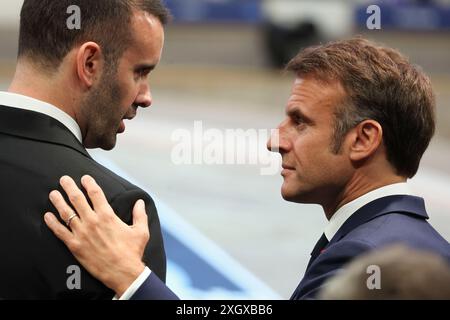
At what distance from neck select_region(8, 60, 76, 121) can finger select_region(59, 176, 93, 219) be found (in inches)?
9.4

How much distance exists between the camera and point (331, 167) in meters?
2.72

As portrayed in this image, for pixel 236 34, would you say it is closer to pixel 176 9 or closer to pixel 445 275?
pixel 176 9

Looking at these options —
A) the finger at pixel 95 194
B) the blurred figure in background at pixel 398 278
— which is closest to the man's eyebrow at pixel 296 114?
the finger at pixel 95 194

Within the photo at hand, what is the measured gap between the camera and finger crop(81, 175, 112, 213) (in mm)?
2158

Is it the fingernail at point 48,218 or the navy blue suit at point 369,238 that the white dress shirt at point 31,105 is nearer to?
the fingernail at point 48,218

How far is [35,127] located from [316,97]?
880 mm

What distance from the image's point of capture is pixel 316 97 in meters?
2.72

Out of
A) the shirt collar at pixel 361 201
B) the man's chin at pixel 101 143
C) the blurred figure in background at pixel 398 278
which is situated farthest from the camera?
the shirt collar at pixel 361 201

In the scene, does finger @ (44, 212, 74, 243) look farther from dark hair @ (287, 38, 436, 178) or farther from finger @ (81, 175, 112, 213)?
dark hair @ (287, 38, 436, 178)

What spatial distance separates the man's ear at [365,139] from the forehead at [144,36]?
0.66 meters

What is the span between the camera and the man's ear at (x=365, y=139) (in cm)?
264

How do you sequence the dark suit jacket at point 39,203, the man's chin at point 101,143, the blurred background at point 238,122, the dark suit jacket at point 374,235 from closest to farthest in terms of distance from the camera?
the dark suit jacket at point 39,203, the dark suit jacket at point 374,235, the man's chin at point 101,143, the blurred background at point 238,122

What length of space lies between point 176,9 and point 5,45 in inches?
129

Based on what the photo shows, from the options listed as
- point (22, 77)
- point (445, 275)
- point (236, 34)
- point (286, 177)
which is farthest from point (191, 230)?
point (236, 34)
